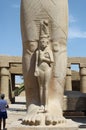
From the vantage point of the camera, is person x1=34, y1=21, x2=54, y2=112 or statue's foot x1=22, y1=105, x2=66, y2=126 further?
person x1=34, y1=21, x2=54, y2=112

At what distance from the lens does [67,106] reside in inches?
496

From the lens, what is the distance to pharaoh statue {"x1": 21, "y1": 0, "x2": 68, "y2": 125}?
19.0 feet

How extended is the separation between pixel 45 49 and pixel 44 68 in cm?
34

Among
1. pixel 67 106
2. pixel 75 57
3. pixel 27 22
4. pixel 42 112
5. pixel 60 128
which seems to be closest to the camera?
pixel 60 128

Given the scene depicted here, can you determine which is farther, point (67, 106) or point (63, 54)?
point (67, 106)

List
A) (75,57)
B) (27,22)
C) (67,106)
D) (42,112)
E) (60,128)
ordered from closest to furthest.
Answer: (60,128) → (42,112) → (27,22) → (67,106) → (75,57)

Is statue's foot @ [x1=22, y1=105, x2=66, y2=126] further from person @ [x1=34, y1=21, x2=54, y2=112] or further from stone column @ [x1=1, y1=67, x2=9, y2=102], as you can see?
stone column @ [x1=1, y1=67, x2=9, y2=102]

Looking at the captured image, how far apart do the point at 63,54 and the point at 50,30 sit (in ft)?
1.63

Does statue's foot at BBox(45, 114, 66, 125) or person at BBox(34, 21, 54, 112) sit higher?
person at BBox(34, 21, 54, 112)

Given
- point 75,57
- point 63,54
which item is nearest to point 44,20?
point 63,54

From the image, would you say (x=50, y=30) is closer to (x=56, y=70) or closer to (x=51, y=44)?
(x=51, y=44)

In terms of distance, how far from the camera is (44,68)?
226 inches

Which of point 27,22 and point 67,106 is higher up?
point 27,22

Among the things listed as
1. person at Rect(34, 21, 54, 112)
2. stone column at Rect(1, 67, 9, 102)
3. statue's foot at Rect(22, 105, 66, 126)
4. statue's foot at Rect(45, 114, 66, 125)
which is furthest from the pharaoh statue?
stone column at Rect(1, 67, 9, 102)
